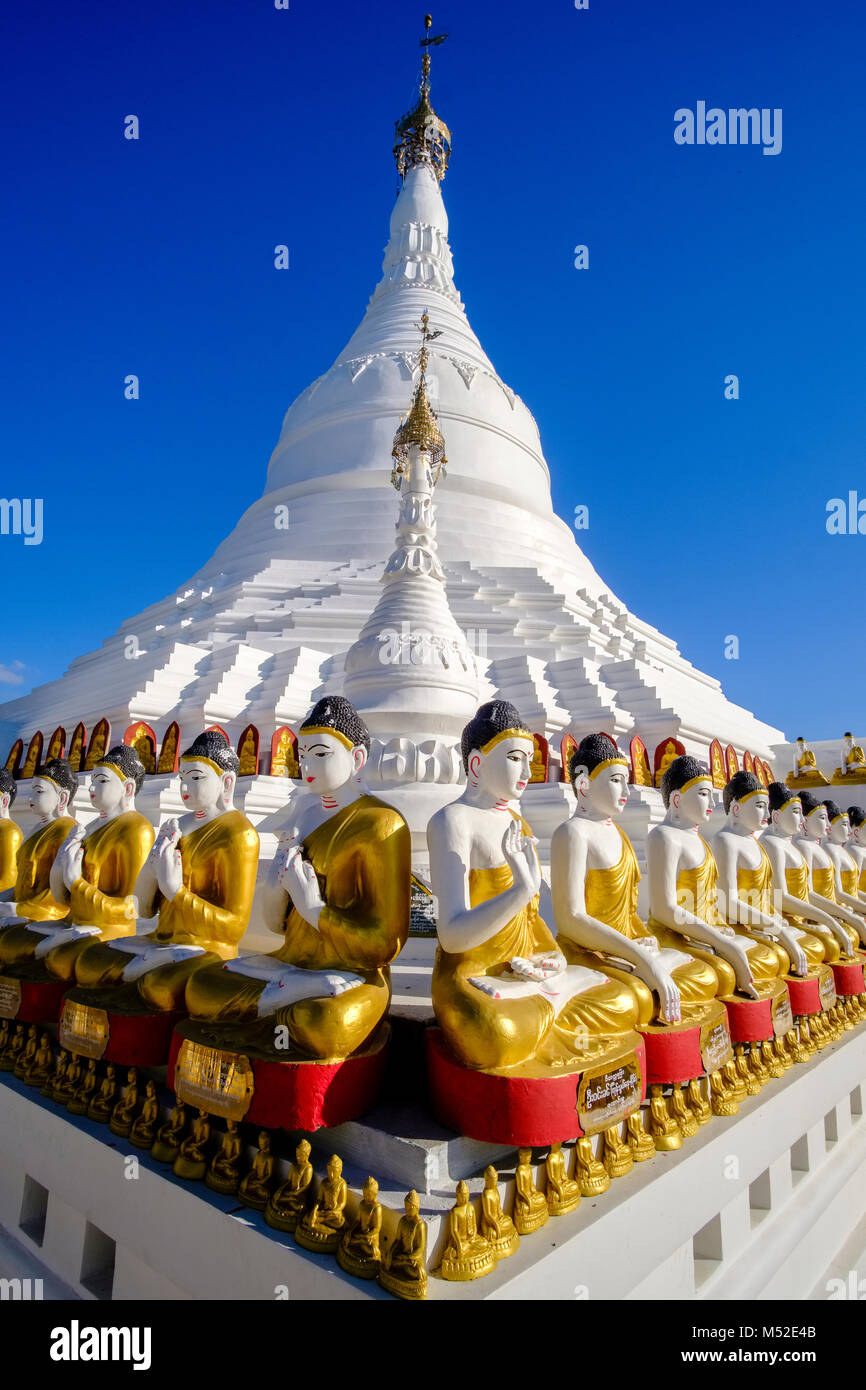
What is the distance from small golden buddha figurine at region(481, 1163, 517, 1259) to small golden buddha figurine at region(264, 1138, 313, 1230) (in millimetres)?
674

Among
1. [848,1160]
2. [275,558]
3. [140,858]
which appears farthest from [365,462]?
[848,1160]

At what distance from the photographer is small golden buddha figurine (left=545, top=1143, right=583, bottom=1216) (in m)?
2.87

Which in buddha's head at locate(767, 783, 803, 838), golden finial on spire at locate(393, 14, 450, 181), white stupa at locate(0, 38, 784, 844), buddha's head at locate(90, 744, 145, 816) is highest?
golden finial on spire at locate(393, 14, 450, 181)

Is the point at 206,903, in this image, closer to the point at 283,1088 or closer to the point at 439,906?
the point at 283,1088

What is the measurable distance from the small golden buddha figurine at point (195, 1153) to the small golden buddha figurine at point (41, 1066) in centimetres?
148

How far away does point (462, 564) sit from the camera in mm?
18656

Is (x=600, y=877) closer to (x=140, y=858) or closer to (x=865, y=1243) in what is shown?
(x=140, y=858)

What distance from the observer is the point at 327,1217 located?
2.63 m

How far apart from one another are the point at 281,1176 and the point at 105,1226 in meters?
1.12

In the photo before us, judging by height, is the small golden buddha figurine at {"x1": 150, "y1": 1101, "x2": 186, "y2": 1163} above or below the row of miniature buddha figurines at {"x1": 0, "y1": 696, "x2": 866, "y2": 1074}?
below

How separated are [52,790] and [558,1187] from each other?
4.78 metres

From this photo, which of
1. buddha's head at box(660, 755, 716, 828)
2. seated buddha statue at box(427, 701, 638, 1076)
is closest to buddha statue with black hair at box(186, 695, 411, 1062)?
seated buddha statue at box(427, 701, 638, 1076)

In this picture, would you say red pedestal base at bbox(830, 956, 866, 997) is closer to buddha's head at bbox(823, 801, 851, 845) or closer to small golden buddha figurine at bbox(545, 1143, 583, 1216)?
buddha's head at bbox(823, 801, 851, 845)

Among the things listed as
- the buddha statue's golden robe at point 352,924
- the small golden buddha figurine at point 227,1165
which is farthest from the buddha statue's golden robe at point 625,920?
the small golden buddha figurine at point 227,1165
